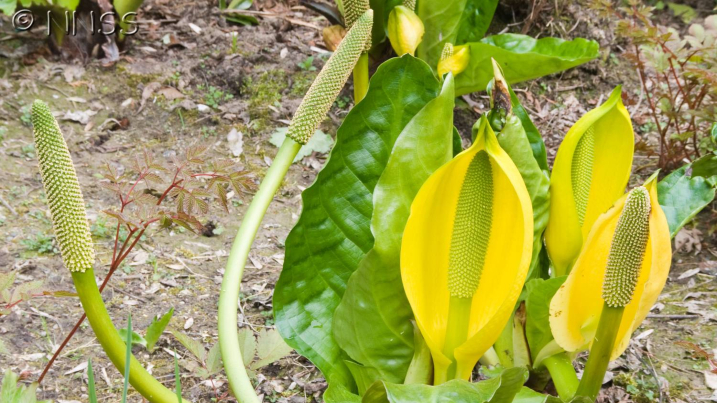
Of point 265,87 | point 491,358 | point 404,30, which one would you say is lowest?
point 265,87

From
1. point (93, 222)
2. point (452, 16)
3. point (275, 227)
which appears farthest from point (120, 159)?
point (452, 16)

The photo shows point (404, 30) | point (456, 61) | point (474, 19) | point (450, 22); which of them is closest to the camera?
point (404, 30)

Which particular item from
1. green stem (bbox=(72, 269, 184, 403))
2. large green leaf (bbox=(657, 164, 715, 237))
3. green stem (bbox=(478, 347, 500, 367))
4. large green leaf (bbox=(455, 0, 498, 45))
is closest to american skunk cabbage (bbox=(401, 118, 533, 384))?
green stem (bbox=(478, 347, 500, 367))

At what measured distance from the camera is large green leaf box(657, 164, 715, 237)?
148 cm

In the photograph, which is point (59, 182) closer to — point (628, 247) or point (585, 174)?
point (628, 247)

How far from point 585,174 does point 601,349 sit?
1.31 ft

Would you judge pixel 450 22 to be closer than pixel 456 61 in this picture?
No

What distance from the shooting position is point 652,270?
1091mm

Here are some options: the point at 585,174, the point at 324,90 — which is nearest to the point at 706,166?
the point at 585,174

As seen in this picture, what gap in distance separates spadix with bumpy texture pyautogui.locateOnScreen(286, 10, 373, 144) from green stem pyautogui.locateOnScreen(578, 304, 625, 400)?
61 cm

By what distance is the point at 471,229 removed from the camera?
1053 mm

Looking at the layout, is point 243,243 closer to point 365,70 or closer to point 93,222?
point 365,70

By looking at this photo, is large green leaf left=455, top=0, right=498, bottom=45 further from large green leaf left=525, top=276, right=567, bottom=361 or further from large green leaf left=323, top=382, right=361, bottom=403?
large green leaf left=323, top=382, right=361, bottom=403

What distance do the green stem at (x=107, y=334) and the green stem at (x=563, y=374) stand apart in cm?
71
